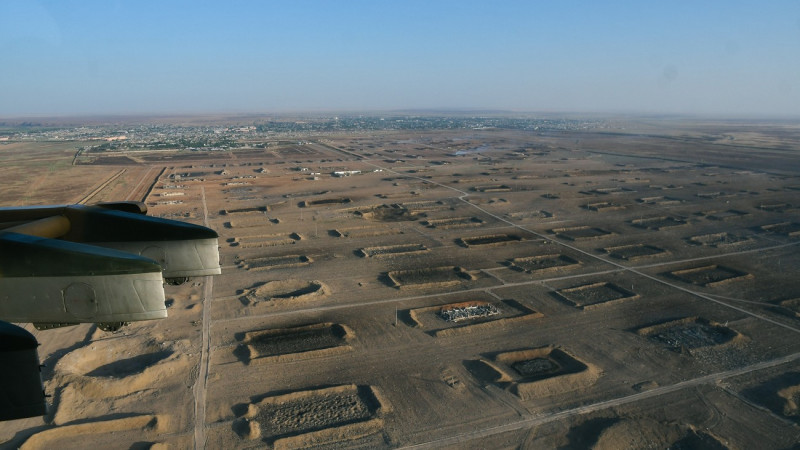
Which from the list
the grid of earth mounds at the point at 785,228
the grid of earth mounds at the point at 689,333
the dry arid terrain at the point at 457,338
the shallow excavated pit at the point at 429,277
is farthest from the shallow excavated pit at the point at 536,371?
the grid of earth mounds at the point at 785,228

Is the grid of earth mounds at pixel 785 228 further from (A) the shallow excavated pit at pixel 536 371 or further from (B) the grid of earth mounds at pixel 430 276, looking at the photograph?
(A) the shallow excavated pit at pixel 536 371

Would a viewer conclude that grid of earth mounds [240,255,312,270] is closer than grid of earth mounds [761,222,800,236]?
Yes

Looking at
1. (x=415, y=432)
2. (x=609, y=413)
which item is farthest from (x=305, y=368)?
(x=609, y=413)

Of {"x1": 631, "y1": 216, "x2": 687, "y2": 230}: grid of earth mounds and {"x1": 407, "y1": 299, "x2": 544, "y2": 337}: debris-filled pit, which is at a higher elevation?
{"x1": 631, "y1": 216, "x2": 687, "y2": 230}: grid of earth mounds

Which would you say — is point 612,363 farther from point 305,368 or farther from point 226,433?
point 226,433

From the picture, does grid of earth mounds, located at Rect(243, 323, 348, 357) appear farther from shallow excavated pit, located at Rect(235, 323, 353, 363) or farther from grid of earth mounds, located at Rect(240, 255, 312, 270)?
grid of earth mounds, located at Rect(240, 255, 312, 270)

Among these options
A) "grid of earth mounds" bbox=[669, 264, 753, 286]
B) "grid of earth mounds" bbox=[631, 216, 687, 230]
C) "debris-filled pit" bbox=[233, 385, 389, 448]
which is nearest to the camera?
"debris-filled pit" bbox=[233, 385, 389, 448]

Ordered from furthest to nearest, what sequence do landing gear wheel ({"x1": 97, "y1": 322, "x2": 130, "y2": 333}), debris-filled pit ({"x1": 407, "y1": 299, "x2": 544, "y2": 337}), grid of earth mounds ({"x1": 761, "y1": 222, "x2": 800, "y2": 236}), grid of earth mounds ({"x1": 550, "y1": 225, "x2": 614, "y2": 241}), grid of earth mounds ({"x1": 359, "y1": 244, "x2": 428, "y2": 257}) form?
1. grid of earth mounds ({"x1": 761, "y1": 222, "x2": 800, "y2": 236})
2. grid of earth mounds ({"x1": 550, "y1": 225, "x2": 614, "y2": 241})
3. grid of earth mounds ({"x1": 359, "y1": 244, "x2": 428, "y2": 257})
4. debris-filled pit ({"x1": 407, "y1": 299, "x2": 544, "y2": 337})
5. landing gear wheel ({"x1": 97, "y1": 322, "x2": 130, "y2": 333})

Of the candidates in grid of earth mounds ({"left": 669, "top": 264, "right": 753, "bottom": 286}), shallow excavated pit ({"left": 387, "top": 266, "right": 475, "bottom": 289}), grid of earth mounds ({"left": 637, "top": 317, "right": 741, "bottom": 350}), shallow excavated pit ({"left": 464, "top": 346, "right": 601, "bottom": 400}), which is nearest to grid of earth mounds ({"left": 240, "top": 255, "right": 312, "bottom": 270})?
shallow excavated pit ({"left": 387, "top": 266, "right": 475, "bottom": 289})
